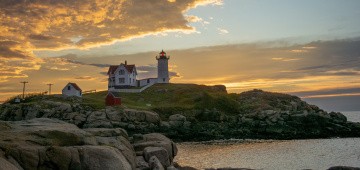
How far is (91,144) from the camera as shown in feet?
76.1

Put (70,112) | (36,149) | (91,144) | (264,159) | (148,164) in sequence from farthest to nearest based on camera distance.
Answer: (70,112), (264,159), (148,164), (91,144), (36,149)

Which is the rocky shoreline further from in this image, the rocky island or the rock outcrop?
the rock outcrop

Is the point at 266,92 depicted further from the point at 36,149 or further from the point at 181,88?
the point at 36,149

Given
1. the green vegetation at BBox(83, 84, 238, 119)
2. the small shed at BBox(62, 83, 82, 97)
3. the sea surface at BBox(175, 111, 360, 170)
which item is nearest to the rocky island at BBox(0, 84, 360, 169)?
Result: the green vegetation at BBox(83, 84, 238, 119)

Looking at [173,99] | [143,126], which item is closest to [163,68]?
[173,99]

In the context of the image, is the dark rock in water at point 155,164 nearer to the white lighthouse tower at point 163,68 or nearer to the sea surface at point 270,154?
the sea surface at point 270,154

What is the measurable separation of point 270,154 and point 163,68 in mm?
72865

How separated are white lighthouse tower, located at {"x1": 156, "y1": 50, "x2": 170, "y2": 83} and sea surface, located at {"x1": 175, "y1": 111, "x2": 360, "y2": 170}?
5848cm

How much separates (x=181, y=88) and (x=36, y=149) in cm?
8716

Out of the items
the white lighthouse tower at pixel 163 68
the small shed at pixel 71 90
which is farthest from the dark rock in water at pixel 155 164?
the white lighthouse tower at pixel 163 68

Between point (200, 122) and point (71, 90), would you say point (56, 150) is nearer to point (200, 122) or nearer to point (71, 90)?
point (200, 122)

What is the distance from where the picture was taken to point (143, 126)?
2525 inches

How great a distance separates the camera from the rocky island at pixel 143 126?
20781 millimetres

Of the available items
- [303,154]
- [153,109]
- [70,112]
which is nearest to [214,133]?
[153,109]
